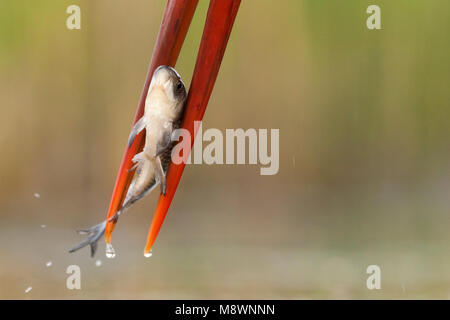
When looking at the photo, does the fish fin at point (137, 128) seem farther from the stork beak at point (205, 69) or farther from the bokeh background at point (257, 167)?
the bokeh background at point (257, 167)

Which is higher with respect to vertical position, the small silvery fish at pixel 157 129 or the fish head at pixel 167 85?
the fish head at pixel 167 85

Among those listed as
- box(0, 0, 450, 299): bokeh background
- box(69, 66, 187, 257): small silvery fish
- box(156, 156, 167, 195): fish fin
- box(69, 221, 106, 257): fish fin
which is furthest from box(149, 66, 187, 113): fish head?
box(0, 0, 450, 299): bokeh background

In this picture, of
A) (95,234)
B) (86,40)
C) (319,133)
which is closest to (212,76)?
(95,234)

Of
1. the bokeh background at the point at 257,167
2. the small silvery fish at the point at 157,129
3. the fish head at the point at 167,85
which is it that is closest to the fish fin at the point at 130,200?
the small silvery fish at the point at 157,129

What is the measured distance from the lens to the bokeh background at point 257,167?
1.88 meters

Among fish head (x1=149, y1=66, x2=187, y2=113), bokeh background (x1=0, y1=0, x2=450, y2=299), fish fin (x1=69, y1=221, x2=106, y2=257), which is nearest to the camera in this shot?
fish head (x1=149, y1=66, x2=187, y2=113)

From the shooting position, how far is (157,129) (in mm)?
1110

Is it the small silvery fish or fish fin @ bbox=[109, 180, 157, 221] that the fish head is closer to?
the small silvery fish

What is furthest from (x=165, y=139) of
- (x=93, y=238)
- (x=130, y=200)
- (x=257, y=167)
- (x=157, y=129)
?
(x=257, y=167)

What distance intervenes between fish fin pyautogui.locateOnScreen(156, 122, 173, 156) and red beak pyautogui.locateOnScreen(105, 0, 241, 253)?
5cm

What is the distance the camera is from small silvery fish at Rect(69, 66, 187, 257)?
1099 mm

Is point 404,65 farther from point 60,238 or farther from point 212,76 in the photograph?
point 60,238

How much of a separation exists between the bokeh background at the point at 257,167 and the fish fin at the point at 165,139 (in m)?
0.72

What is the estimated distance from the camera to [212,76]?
45.6 inches
